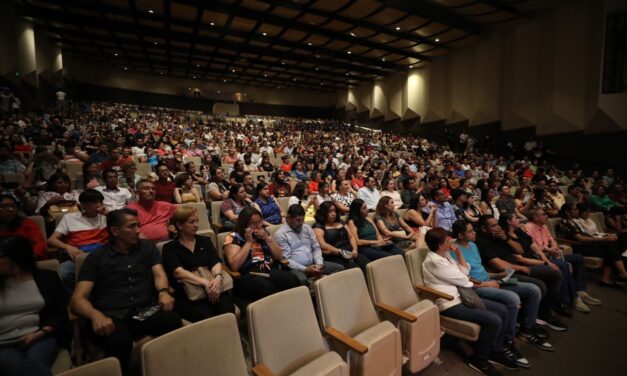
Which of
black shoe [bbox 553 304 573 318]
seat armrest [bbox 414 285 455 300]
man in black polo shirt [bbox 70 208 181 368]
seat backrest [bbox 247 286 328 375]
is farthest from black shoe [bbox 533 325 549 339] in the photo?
man in black polo shirt [bbox 70 208 181 368]

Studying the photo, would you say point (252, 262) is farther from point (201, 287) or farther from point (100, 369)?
point (100, 369)

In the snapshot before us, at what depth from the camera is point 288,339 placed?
58.5 inches

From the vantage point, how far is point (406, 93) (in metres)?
16.4

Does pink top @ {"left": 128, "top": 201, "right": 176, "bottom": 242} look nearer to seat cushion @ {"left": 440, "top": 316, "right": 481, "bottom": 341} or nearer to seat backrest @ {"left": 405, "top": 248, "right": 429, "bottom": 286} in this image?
seat backrest @ {"left": 405, "top": 248, "right": 429, "bottom": 286}

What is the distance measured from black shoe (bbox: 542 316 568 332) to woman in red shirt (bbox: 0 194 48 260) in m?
4.18

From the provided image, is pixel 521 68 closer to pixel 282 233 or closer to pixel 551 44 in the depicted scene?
pixel 551 44

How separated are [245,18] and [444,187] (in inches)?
365

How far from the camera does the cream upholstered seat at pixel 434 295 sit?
6.57 feet

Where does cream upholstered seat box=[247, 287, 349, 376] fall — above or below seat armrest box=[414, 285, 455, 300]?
above

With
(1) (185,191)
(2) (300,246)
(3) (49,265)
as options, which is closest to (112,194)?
(1) (185,191)

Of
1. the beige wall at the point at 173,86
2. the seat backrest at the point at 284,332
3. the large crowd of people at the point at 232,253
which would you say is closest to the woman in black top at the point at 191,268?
the large crowd of people at the point at 232,253

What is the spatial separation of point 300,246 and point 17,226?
6.81 ft

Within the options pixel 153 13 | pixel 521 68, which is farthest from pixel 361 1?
pixel 153 13

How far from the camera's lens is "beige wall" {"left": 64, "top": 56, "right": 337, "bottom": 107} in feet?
56.5
